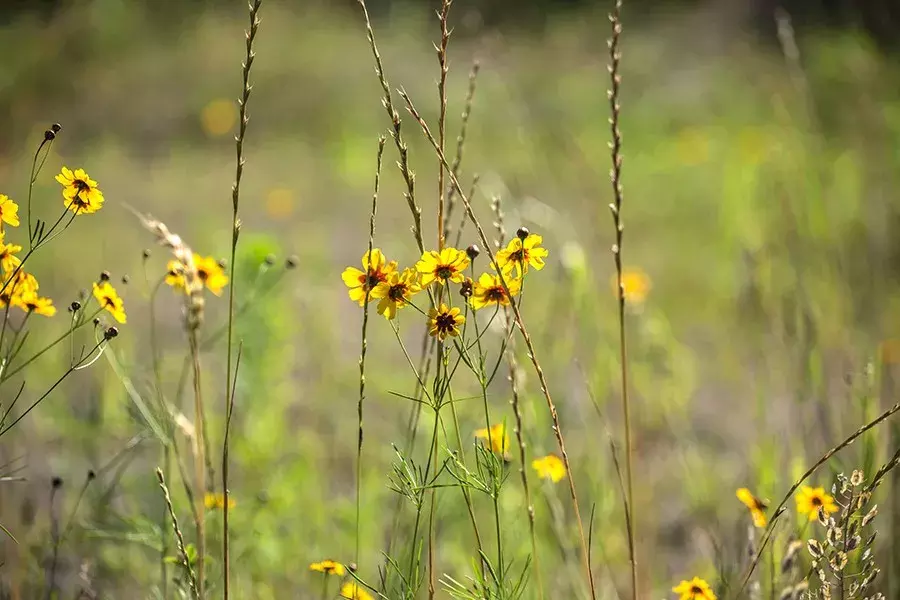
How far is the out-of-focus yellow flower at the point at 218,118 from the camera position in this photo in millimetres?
4469

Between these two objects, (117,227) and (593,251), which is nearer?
(593,251)

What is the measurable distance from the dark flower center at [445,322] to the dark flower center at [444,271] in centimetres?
3

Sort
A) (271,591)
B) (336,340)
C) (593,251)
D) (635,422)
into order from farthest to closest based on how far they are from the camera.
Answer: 1. (593,251)
2. (336,340)
3. (635,422)
4. (271,591)

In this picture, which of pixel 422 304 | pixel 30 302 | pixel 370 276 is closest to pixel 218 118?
pixel 422 304

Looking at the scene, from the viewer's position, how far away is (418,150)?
4.15m

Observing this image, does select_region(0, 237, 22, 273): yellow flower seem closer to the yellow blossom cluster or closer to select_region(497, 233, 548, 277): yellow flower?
the yellow blossom cluster

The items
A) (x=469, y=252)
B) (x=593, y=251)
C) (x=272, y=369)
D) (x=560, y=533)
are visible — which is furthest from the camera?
(x=593, y=251)

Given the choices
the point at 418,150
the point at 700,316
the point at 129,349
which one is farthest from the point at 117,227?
the point at 700,316

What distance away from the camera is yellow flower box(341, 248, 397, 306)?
2.17 feet

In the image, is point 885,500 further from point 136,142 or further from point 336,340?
point 136,142

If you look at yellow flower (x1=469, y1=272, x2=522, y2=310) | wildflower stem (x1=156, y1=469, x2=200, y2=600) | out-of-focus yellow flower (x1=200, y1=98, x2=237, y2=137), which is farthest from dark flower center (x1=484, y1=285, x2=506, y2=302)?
out-of-focus yellow flower (x1=200, y1=98, x2=237, y2=137)

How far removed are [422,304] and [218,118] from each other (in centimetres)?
285

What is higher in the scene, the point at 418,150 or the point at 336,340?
the point at 418,150

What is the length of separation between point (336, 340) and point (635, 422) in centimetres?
97
